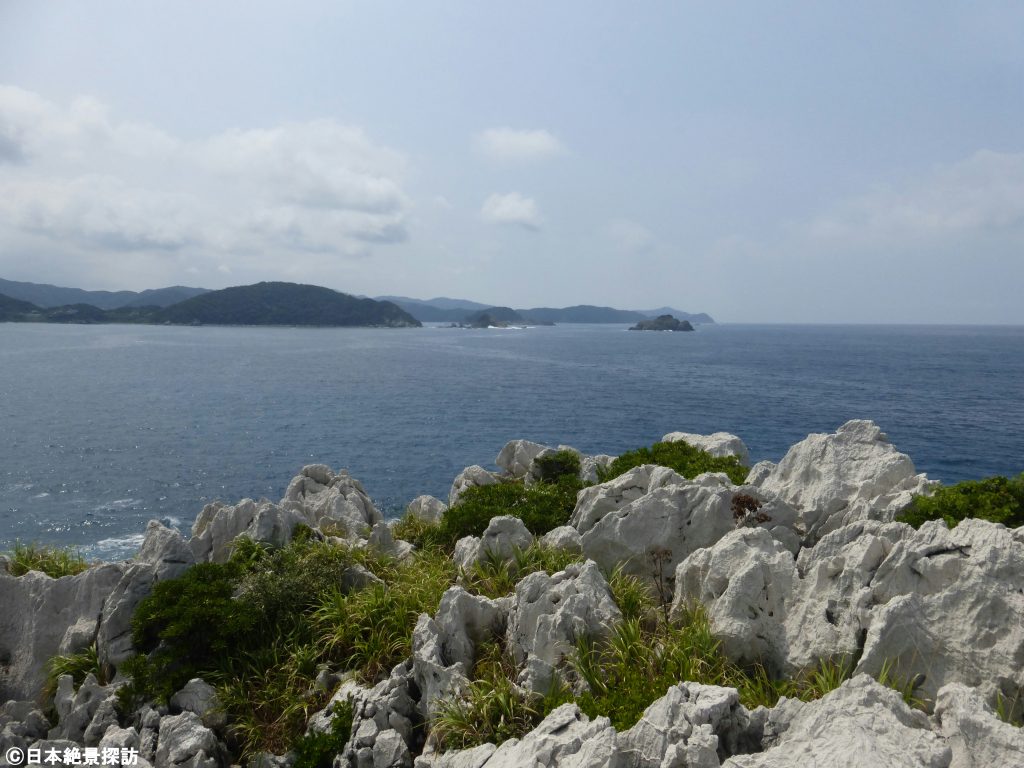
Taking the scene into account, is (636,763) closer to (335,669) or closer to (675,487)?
(335,669)

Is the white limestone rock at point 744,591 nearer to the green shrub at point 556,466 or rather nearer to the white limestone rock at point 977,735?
the white limestone rock at point 977,735

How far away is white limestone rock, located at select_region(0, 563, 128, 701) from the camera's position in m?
16.4

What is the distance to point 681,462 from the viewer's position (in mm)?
25984

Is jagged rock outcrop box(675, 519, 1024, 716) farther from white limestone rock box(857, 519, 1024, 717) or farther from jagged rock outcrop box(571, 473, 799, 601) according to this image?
jagged rock outcrop box(571, 473, 799, 601)

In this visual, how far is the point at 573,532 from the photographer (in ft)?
62.3

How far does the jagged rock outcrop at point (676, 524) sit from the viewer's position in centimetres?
1744

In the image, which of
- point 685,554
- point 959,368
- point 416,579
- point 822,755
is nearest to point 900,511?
point 685,554

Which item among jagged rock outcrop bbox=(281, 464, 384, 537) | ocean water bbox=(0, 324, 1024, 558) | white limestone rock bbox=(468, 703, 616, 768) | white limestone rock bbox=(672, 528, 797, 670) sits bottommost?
ocean water bbox=(0, 324, 1024, 558)

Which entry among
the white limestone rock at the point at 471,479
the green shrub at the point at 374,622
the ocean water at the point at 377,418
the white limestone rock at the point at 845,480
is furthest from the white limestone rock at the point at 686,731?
the ocean water at the point at 377,418

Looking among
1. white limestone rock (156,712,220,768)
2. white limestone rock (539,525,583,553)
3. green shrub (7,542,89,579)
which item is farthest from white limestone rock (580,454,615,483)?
green shrub (7,542,89,579)

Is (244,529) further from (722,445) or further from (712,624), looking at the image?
(722,445)

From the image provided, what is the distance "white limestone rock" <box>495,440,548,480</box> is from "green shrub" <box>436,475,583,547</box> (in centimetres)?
686

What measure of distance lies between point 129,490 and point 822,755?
5256 cm

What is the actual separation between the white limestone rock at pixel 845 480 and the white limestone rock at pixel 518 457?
1186cm
